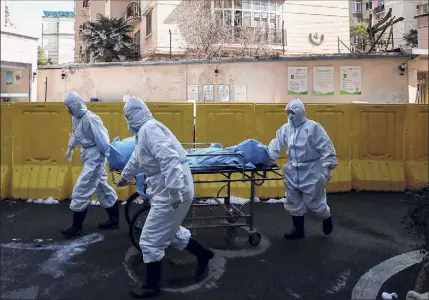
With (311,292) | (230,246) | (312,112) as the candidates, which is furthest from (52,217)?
(312,112)

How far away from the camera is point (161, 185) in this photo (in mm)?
3654

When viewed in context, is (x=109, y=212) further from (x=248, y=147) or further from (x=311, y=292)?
(x=311, y=292)

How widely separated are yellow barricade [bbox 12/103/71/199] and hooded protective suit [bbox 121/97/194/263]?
386cm

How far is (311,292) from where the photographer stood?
3.73 metres

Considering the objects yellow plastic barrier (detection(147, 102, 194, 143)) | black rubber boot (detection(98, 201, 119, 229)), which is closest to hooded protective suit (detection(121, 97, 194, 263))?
black rubber boot (detection(98, 201, 119, 229))

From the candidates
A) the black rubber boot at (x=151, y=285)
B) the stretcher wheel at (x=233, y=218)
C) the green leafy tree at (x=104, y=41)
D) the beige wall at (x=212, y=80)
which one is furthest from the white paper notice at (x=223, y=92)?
the black rubber boot at (x=151, y=285)

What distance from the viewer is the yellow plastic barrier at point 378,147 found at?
7699mm

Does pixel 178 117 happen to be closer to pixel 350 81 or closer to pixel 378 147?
pixel 378 147

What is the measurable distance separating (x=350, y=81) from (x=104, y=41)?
11.3 meters

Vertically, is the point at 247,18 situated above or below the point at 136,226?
above

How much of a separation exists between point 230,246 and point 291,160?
1.31 meters

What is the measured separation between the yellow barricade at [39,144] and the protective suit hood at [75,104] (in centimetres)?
194

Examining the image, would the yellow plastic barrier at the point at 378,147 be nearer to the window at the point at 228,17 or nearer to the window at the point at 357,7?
the window at the point at 357,7

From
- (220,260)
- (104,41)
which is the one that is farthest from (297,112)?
(104,41)
